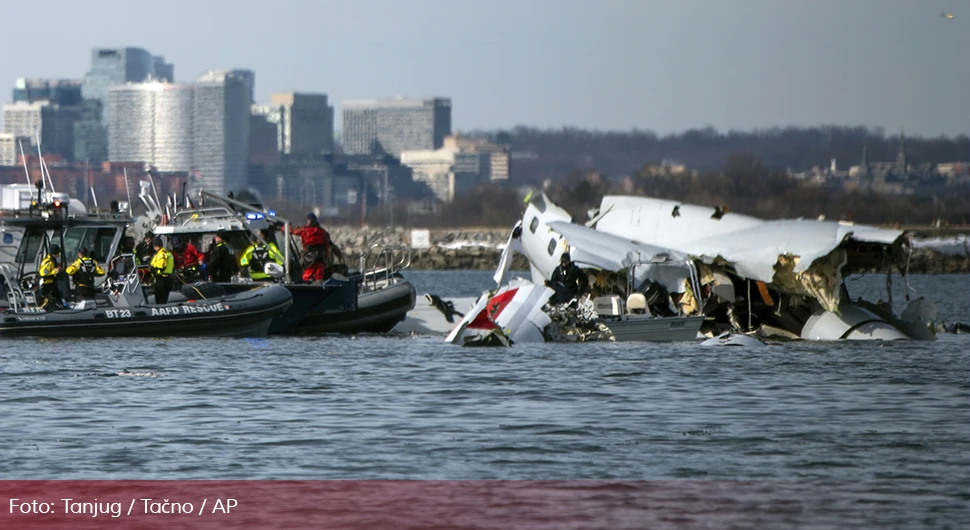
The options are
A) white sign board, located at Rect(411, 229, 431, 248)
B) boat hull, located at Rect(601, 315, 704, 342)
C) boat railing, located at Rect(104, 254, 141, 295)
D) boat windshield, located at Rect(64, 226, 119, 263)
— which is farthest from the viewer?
white sign board, located at Rect(411, 229, 431, 248)

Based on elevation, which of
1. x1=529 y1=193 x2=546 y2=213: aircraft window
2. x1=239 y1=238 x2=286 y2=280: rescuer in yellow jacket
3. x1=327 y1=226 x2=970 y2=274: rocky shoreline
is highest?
x1=529 y1=193 x2=546 y2=213: aircraft window

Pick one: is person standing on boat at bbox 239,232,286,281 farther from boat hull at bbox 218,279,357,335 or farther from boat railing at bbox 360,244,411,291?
boat railing at bbox 360,244,411,291

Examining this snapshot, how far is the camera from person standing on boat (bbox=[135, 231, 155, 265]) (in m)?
28.7

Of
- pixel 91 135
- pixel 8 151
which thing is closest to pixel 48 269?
pixel 8 151

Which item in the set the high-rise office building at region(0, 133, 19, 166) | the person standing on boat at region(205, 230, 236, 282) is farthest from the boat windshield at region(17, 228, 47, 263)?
the high-rise office building at region(0, 133, 19, 166)

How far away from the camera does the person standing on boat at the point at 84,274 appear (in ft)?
82.7

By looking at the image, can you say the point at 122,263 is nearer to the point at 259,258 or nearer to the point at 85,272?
the point at 85,272

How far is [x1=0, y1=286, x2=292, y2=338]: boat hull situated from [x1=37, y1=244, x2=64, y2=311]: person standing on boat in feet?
1.20

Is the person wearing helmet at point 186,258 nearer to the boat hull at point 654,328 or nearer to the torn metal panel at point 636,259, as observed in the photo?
the torn metal panel at point 636,259

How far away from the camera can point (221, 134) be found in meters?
180

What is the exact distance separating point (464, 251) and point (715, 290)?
75237 millimetres

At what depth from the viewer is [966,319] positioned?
38.9 m

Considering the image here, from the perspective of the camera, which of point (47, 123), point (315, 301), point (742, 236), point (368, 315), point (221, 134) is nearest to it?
point (742, 236)

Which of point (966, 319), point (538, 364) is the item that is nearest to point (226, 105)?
point (966, 319)
